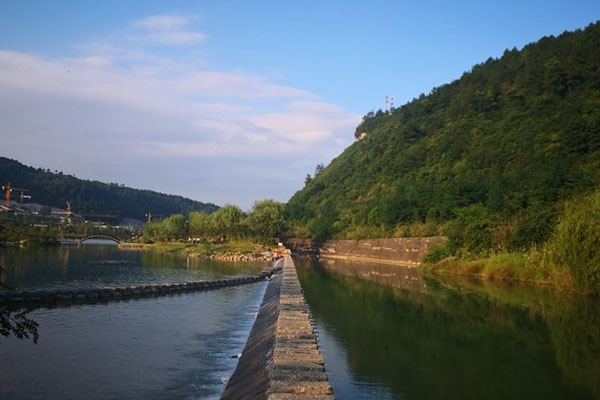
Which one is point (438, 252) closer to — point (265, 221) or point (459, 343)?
point (459, 343)

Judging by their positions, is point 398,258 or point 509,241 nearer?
point 509,241

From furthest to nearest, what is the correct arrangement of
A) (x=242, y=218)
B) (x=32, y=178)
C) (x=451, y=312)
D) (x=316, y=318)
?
(x=32, y=178) < (x=242, y=218) < (x=451, y=312) < (x=316, y=318)

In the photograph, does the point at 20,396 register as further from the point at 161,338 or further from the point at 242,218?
the point at 242,218

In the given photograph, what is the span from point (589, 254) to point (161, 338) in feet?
70.9

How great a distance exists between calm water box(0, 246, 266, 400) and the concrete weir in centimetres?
66

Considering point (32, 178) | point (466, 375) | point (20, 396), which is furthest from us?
point (32, 178)

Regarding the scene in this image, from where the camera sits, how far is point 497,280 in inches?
1677

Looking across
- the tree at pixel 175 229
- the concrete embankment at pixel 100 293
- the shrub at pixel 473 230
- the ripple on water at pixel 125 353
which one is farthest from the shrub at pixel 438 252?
the tree at pixel 175 229

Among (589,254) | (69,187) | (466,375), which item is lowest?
(466,375)

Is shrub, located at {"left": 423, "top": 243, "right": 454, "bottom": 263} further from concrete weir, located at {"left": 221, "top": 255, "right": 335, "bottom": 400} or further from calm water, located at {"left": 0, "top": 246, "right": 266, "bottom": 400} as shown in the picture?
concrete weir, located at {"left": 221, "top": 255, "right": 335, "bottom": 400}

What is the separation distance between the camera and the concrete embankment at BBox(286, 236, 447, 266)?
61194 millimetres

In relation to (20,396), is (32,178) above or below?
above

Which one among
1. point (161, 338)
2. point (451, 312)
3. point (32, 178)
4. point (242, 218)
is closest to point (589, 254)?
point (451, 312)

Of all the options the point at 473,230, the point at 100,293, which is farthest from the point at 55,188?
the point at 100,293
